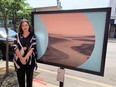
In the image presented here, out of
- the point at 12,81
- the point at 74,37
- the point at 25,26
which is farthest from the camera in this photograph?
the point at 12,81

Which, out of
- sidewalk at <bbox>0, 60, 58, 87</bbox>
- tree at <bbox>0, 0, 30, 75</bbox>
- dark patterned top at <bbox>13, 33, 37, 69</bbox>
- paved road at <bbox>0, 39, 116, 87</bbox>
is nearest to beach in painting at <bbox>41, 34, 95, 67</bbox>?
dark patterned top at <bbox>13, 33, 37, 69</bbox>

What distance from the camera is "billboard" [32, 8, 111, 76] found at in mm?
2365

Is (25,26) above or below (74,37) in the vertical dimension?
above

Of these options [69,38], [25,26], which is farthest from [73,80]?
[69,38]

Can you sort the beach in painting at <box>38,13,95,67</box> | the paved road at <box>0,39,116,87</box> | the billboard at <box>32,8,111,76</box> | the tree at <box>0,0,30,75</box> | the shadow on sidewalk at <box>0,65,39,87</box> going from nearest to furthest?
the billboard at <box>32,8,111,76</box>
the beach in painting at <box>38,13,95,67</box>
the shadow on sidewalk at <box>0,65,39,87</box>
the tree at <box>0,0,30,75</box>
the paved road at <box>0,39,116,87</box>

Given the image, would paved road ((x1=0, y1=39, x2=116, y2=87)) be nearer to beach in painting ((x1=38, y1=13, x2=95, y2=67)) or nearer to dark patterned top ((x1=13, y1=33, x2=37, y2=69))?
dark patterned top ((x1=13, y1=33, x2=37, y2=69))

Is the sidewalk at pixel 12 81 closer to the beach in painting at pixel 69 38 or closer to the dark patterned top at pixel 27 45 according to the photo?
the dark patterned top at pixel 27 45

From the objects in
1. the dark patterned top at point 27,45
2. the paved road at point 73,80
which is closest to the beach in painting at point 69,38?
the dark patterned top at point 27,45

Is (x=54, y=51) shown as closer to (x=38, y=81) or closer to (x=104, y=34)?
(x=104, y=34)

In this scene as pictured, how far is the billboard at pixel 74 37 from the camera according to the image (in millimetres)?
2365

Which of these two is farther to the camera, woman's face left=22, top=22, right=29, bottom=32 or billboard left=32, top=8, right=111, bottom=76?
woman's face left=22, top=22, right=29, bottom=32

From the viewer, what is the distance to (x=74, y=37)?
2602mm

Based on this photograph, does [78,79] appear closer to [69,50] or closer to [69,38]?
[69,50]

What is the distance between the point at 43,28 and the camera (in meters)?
2.93
